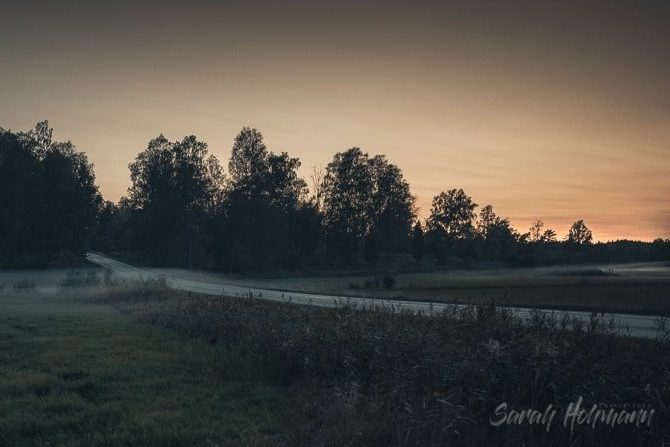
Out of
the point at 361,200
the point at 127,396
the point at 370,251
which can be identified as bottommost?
the point at 127,396

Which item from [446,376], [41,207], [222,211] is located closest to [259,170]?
[222,211]

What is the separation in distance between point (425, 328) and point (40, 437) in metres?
7.44

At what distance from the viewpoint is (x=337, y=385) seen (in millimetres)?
9734

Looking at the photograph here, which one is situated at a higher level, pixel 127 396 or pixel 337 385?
pixel 337 385

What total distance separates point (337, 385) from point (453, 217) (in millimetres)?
111352

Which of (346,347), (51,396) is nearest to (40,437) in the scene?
(51,396)

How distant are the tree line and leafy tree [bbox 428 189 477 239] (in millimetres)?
11536

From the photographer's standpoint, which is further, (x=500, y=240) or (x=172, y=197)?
(x=500, y=240)

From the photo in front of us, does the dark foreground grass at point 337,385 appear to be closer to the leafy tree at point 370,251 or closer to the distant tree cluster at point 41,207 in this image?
the distant tree cluster at point 41,207

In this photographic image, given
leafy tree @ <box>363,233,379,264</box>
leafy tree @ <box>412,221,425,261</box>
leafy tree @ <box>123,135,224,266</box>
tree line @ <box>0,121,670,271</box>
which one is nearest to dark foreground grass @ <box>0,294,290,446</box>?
tree line @ <box>0,121,670,271</box>

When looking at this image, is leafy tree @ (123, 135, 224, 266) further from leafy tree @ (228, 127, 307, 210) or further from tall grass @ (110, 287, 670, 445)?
tall grass @ (110, 287, 670, 445)

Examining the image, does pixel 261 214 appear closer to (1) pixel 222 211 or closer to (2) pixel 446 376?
(1) pixel 222 211

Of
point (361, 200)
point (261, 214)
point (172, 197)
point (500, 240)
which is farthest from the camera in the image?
point (500, 240)

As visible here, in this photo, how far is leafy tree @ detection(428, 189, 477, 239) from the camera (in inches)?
4638
